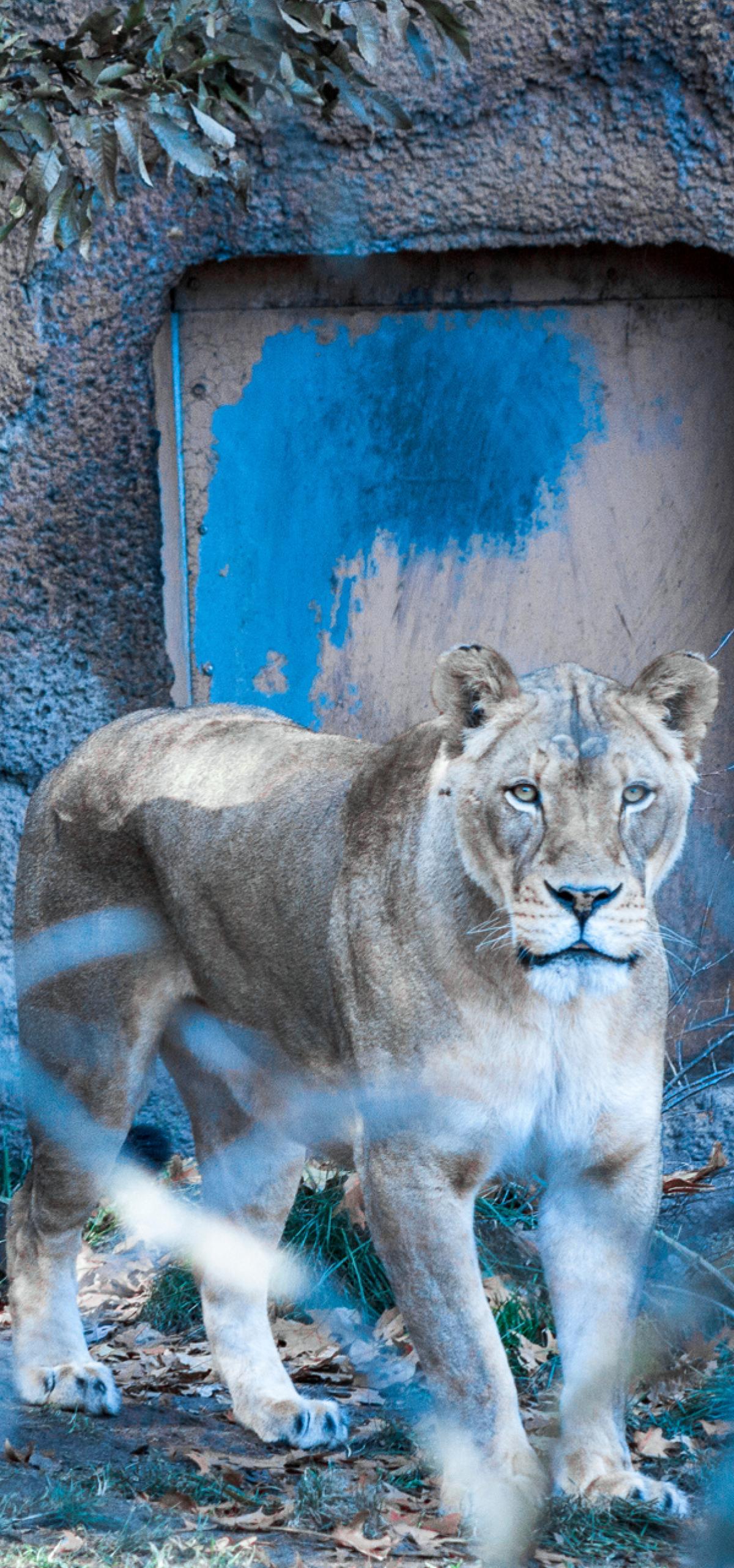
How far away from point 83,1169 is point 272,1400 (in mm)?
642

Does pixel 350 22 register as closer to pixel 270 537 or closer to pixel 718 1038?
pixel 270 537

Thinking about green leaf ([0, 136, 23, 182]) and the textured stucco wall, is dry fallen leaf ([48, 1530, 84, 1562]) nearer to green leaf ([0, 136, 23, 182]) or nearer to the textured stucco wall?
green leaf ([0, 136, 23, 182])

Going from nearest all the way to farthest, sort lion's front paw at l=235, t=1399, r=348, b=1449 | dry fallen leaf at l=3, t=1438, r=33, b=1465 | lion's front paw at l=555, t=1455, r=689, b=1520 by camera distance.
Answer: lion's front paw at l=555, t=1455, r=689, b=1520, dry fallen leaf at l=3, t=1438, r=33, b=1465, lion's front paw at l=235, t=1399, r=348, b=1449

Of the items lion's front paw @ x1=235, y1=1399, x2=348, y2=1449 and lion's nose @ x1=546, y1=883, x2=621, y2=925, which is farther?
lion's front paw @ x1=235, y1=1399, x2=348, y2=1449

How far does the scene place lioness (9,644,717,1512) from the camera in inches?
117

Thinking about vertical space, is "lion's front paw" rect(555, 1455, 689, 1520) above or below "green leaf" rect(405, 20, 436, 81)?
below

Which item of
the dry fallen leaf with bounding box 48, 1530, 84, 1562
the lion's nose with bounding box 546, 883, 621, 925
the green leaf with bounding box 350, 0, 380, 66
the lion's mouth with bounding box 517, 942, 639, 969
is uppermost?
the green leaf with bounding box 350, 0, 380, 66

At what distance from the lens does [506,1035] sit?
122 inches

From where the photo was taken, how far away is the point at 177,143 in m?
3.06

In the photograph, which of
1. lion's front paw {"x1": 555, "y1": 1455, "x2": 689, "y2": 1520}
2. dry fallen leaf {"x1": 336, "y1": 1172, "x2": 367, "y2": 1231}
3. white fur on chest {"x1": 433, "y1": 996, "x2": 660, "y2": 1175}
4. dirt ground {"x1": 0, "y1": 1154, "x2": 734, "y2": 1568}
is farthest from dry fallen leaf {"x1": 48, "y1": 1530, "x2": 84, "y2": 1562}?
dry fallen leaf {"x1": 336, "y1": 1172, "x2": 367, "y2": 1231}

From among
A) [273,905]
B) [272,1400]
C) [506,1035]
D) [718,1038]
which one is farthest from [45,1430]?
[718,1038]

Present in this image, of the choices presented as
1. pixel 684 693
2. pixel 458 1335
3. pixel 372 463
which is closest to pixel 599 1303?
pixel 458 1335

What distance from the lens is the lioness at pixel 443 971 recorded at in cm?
298

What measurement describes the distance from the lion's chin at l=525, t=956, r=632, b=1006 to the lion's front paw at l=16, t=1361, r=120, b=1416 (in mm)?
1636
